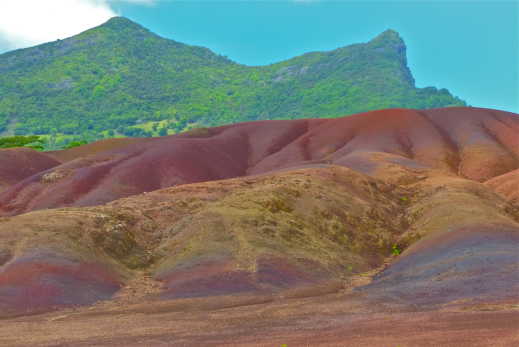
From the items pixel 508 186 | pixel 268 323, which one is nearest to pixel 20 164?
pixel 508 186

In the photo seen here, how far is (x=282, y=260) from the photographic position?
1503 inches

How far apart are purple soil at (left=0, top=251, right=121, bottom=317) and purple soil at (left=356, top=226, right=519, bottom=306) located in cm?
1452

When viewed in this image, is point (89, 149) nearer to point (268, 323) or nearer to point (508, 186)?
point (508, 186)

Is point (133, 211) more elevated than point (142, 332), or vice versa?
point (133, 211)

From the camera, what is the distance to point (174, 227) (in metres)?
43.7

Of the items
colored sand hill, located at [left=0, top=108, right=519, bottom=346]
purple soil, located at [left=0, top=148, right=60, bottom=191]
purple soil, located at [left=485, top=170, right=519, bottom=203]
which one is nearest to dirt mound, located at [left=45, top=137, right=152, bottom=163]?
purple soil, located at [left=0, top=148, right=60, bottom=191]

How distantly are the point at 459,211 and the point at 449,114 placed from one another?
6523 cm

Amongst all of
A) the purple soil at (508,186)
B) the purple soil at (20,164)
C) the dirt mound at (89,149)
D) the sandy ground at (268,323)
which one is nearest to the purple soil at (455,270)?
the sandy ground at (268,323)

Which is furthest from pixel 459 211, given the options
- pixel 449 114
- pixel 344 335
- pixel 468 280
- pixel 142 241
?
pixel 449 114

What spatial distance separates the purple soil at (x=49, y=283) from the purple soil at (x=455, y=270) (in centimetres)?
1452

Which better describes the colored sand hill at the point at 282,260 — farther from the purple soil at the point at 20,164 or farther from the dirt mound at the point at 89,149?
the dirt mound at the point at 89,149

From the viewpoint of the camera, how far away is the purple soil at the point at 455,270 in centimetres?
2914

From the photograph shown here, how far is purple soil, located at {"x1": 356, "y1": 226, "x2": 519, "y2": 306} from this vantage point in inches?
1147

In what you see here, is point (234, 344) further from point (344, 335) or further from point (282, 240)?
point (282, 240)
